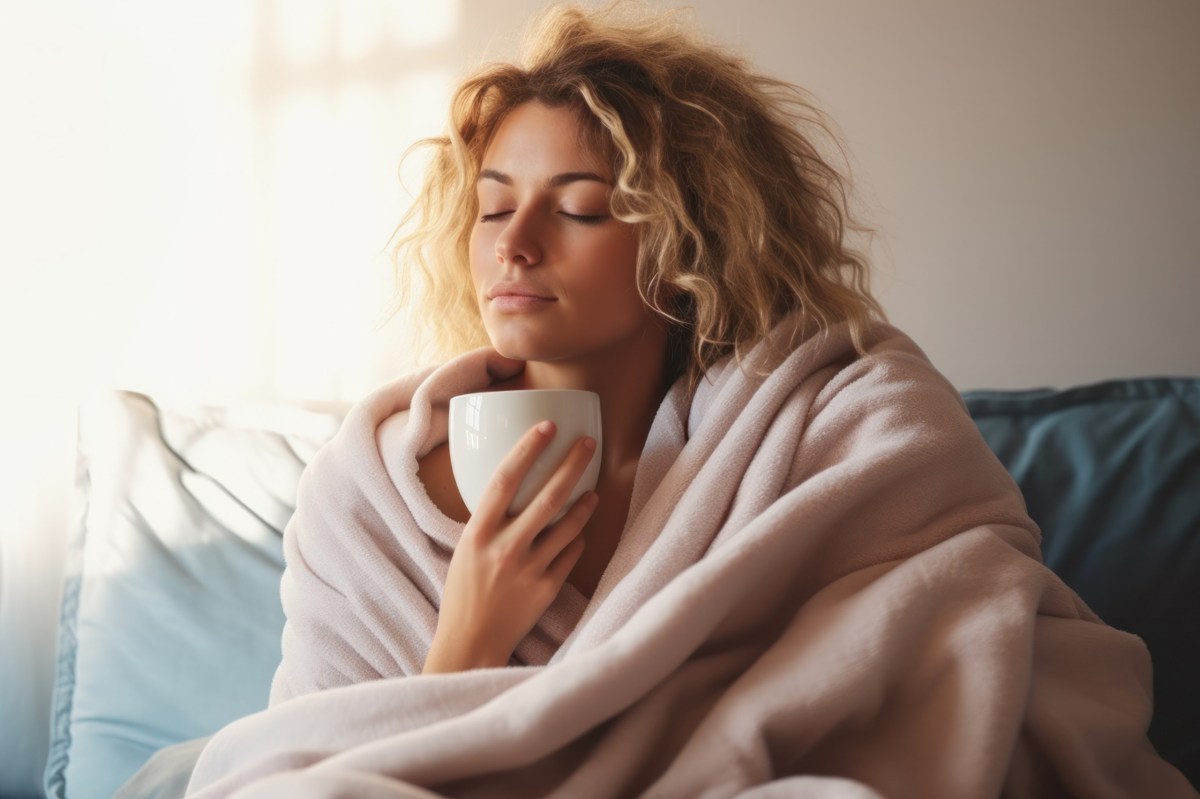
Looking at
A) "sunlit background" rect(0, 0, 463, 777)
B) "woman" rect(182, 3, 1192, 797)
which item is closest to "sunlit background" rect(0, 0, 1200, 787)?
"sunlit background" rect(0, 0, 463, 777)

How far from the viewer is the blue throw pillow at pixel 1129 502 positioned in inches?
49.1

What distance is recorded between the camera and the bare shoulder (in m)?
1.16

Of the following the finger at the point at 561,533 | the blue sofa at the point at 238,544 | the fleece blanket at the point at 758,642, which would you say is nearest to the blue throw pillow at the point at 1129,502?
the blue sofa at the point at 238,544

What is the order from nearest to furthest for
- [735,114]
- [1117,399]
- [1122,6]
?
1. [735,114]
2. [1117,399]
3. [1122,6]

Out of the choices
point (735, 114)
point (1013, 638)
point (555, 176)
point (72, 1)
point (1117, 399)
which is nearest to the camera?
point (1013, 638)

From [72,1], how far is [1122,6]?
1.79m

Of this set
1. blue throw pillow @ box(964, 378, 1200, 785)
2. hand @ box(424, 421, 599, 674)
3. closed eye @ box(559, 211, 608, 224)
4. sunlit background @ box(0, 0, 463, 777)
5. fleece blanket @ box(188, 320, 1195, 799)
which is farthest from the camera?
sunlit background @ box(0, 0, 463, 777)

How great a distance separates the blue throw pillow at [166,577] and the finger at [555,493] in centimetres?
60

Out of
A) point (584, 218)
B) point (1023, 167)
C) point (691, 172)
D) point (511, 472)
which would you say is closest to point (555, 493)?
point (511, 472)

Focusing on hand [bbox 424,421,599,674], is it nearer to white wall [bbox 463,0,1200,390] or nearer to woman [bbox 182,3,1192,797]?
woman [bbox 182,3,1192,797]

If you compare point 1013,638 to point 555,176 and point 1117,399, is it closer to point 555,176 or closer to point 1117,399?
point 555,176

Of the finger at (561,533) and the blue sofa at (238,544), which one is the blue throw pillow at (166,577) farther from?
the finger at (561,533)

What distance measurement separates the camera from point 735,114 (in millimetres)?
1249

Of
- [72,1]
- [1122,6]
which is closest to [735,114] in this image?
[1122,6]
